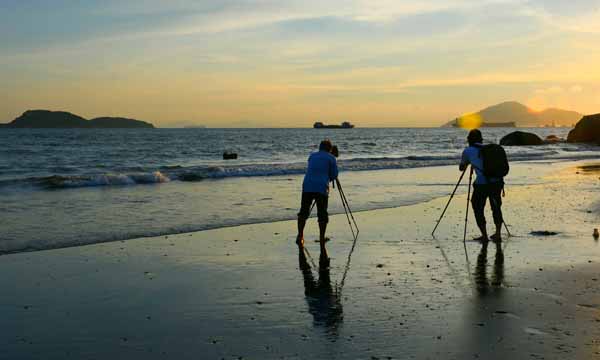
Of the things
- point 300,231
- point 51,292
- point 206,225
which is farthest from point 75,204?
point 51,292

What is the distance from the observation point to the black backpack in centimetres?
1070

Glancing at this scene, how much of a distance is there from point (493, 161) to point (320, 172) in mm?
2972

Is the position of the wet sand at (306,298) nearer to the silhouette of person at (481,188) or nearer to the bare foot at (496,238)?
the bare foot at (496,238)

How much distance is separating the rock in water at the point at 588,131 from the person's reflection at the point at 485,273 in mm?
61238

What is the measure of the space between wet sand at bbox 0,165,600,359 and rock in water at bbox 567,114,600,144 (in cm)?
6032

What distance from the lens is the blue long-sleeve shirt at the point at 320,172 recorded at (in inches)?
419

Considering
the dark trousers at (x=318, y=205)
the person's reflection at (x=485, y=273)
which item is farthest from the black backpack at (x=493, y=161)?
the dark trousers at (x=318, y=205)

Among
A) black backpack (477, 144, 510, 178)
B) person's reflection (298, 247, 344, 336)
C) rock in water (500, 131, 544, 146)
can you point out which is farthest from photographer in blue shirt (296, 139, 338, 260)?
rock in water (500, 131, 544, 146)

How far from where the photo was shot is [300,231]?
34.8 feet

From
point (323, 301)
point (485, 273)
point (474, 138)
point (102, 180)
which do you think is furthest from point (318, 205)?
point (102, 180)

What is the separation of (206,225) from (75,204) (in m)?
5.71

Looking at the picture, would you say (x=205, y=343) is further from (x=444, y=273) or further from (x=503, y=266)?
(x=503, y=266)

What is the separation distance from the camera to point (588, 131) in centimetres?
6738

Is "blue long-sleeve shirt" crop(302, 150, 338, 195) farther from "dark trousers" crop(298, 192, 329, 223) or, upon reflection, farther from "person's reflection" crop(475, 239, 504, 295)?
"person's reflection" crop(475, 239, 504, 295)
